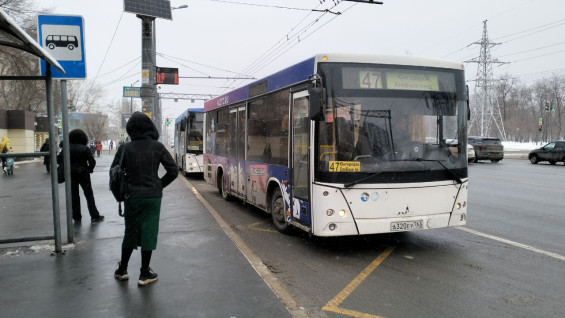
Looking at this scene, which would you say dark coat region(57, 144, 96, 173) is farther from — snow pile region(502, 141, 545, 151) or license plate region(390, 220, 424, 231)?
snow pile region(502, 141, 545, 151)

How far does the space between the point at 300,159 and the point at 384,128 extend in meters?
1.35

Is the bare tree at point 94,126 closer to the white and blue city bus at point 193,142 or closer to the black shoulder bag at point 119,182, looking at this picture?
the white and blue city bus at point 193,142

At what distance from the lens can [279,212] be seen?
24.7 ft

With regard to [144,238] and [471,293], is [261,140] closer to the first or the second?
[144,238]

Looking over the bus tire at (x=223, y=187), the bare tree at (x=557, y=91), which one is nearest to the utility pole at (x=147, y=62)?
the bus tire at (x=223, y=187)

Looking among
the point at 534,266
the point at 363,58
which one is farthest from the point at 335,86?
the point at 534,266

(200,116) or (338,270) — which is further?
(200,116)

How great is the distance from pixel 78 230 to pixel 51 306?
3.68 metres

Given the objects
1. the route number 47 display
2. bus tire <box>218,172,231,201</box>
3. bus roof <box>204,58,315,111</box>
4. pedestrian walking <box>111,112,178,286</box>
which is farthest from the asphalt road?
bus roof <box>204,58,315,111</box>

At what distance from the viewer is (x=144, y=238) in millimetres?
4543

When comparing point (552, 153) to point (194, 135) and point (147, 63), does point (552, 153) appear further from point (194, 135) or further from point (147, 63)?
point (147, 63)

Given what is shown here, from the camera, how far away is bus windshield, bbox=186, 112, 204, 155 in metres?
18.5

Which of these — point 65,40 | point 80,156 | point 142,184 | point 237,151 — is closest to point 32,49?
point 65,40

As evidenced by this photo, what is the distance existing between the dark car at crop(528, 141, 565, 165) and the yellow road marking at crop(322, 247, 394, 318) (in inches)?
995
